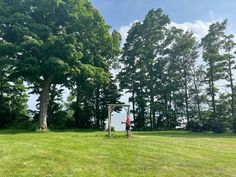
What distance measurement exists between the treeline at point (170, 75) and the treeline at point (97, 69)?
13 centimetres

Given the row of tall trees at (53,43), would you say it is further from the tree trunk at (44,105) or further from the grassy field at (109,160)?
the grassy field at (109,160)

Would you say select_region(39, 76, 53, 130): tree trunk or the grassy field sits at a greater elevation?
select_region(39, 76, 53, 130): tree trunk

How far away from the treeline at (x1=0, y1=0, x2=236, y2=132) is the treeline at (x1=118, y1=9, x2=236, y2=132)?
5.0 inches

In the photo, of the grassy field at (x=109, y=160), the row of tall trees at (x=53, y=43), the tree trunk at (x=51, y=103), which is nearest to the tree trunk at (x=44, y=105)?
the row of tall trees at (x=53, y=43)

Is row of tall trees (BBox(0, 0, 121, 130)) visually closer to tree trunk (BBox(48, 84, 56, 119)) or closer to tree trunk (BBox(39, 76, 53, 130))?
tree trunk (BBox(39, 76, 53, 130))

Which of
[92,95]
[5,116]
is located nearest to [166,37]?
[92,95]

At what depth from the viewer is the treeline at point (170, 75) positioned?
150 ft

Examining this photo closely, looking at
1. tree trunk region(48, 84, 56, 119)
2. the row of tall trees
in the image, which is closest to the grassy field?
the row of tall trees

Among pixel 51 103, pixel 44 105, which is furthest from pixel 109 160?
pixel 51 103

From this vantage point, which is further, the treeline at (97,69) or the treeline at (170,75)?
the treeline at (170,75)

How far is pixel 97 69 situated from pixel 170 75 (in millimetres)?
18611

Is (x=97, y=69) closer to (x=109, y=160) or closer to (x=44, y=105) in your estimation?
(x=44, y=105)

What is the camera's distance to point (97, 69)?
32.9 m

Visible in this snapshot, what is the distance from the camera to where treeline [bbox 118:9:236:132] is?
150 ft
